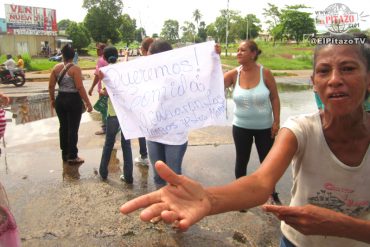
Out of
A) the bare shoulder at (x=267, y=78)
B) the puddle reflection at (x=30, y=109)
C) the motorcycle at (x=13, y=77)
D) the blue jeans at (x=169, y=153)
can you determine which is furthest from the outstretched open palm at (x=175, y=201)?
the motorcycle at (x=13, y=77)

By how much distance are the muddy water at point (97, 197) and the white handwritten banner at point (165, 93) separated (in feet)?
3.30

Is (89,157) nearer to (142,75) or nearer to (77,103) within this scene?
(77,103)

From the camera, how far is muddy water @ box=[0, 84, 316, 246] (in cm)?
345

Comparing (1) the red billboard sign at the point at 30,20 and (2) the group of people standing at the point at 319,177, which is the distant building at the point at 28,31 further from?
(2) the group of people standing at the point at 319,177

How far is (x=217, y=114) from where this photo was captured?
3539 millimetres

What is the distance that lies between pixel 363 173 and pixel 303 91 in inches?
544

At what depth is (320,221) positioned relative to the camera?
4.42ft

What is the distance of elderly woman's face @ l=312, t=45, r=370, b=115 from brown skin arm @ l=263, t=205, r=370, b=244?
1.45ft

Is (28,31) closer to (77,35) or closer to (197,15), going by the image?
(77,35)

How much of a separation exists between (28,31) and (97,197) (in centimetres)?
4170

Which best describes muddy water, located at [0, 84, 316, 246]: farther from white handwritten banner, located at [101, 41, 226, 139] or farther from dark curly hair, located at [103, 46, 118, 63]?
dark curly hair, located at [103, 46, 118, 63]

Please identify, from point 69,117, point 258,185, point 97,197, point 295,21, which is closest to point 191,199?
point 258,185

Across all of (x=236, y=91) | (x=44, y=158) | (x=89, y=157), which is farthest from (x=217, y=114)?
(x=44, y=158)

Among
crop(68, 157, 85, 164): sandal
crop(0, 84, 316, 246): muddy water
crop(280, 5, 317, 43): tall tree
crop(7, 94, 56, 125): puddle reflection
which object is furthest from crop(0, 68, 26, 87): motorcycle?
crop(280, 5, 317, 43): tall tree
